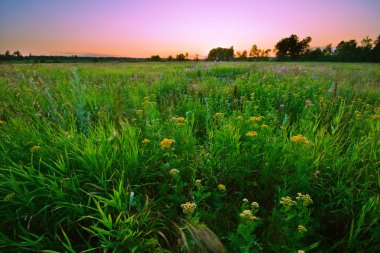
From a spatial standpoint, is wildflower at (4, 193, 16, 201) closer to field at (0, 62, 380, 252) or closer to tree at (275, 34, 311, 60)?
field at (0, 62, 380, 252)

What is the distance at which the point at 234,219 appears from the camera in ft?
5.86

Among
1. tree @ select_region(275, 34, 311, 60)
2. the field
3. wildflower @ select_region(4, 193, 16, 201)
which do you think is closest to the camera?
the field

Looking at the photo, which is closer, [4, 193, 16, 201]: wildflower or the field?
the field

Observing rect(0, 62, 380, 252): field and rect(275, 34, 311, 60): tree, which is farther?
rect(275, 34, 311, 60): tree

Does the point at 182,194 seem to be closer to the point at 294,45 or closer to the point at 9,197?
the point at 9,197

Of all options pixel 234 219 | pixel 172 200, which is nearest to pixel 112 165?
pixel 172 200

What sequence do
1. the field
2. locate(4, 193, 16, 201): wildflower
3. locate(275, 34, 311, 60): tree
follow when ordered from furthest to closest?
locate(275, 34, 311, 60): tree < locate(4, 193, 16, 201): wildflower < the field

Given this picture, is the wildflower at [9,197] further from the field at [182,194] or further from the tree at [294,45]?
the tree at [294,45]

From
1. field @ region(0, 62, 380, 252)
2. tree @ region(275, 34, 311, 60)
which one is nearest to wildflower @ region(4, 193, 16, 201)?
field @ region(0, 62, 380, 252)

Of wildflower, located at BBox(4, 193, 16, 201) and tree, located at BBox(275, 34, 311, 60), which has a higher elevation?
tree, located at BBox(275, 34, 311, 60)

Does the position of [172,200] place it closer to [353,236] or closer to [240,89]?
[353,236]

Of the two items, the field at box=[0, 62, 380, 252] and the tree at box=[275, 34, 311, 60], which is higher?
the tree at box=[275, 34, 311, 60]

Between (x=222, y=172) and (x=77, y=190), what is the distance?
3.66ft

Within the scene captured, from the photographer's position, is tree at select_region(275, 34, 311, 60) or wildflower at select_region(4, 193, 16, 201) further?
tree at select_region(275, 34, 311, 60)
